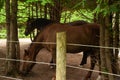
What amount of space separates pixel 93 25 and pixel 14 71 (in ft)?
7.44

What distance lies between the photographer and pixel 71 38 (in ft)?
27.1

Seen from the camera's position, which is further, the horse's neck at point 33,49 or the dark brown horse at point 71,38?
the horse's neck at point 33,49

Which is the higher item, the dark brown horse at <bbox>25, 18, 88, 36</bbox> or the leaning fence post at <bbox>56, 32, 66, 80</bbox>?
the dark brown horse at <bbox>25, 18, 88, 36</bbox>

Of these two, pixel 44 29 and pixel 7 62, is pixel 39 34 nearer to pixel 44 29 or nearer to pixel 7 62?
pixel 44 29

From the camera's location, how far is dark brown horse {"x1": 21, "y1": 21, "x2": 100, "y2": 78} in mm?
7875

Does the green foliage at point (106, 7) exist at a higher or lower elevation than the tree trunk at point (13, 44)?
higher

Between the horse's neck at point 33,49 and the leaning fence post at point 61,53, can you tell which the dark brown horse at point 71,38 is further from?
the leaning fence post at point 61,53

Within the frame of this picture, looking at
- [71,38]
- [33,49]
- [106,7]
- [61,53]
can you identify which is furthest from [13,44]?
[61,53]

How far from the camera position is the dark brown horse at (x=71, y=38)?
25.8 feet

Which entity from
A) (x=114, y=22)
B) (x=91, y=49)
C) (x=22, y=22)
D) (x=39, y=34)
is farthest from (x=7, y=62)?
(x=22, y=22)

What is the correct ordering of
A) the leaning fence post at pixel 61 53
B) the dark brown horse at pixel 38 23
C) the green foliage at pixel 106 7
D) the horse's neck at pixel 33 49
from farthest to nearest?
the dark brown horse at pixel 38 23, the horse's neck at pixel 33 49, the green foliage at pixel 106 7, the leaning fence post at pixel 61 53

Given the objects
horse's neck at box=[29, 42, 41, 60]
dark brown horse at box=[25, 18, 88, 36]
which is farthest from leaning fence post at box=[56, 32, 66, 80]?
dark brown horse at box=[25, 18, 88, 36]

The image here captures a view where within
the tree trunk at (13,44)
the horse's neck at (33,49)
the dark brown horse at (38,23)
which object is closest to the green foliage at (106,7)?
the tree trunk at (13,44)

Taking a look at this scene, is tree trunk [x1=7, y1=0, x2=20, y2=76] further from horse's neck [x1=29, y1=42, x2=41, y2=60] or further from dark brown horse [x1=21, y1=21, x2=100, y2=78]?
horse's neck [x1=29, y1=42, x2=41, y2=60]
